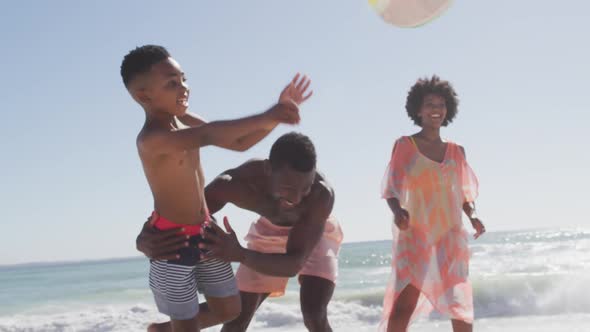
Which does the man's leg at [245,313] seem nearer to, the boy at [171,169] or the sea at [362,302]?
the boy at [171,169]

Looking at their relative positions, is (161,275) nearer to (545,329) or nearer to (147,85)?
(147,85)

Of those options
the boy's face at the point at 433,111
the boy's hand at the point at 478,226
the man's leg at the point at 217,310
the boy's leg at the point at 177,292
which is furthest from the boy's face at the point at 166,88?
the boy's hand at the point at 478,226

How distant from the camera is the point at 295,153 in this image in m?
3.32

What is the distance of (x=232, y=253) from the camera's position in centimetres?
310

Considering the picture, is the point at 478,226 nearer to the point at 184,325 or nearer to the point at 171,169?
the point at 184,325

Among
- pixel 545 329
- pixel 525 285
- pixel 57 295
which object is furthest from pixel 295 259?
pixel 57 295

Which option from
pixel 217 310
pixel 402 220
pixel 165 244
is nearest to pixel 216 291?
pixel 217 310

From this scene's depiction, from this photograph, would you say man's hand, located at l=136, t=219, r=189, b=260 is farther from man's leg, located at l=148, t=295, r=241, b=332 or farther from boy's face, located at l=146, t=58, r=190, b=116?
boy's face, located at l=146, t=58, r=190, b=116

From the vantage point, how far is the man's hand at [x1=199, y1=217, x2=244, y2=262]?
10.1ft

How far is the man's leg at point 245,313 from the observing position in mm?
4117

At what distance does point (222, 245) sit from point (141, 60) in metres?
0.86

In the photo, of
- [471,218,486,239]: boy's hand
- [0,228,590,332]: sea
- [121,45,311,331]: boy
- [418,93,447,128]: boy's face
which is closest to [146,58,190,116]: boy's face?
[121,45,311,331]: boy

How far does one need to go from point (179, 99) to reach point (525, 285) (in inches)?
458

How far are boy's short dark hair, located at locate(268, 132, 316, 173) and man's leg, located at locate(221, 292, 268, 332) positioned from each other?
43.1 inches
